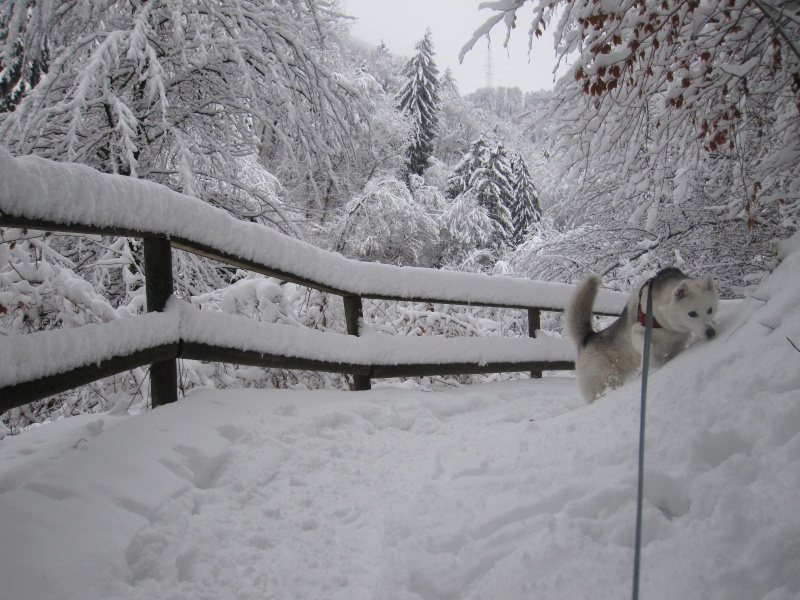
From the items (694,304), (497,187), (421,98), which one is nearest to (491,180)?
(497,187)

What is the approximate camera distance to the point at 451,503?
173cm

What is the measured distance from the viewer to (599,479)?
4.97 ft

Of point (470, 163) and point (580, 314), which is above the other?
point (470, 163)

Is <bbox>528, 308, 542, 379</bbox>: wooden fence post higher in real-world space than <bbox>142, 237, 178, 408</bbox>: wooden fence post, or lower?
lower

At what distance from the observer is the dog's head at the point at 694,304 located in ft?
8.32

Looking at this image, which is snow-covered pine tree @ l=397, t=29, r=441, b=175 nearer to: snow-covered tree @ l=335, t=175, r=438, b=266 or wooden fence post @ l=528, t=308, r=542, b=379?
snow-covered tree @ l=335, t=175, r=438, b=266

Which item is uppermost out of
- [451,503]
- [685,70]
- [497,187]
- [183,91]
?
[497,187]

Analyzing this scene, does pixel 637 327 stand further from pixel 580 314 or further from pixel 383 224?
pixel 383 224

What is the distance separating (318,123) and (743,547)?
18.4 ft

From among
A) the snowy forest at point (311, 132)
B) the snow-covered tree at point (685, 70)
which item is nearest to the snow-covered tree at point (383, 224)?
the snowy forest at point (311, 132)

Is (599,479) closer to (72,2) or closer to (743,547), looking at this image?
(743,547)

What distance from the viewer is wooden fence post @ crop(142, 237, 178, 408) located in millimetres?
2357

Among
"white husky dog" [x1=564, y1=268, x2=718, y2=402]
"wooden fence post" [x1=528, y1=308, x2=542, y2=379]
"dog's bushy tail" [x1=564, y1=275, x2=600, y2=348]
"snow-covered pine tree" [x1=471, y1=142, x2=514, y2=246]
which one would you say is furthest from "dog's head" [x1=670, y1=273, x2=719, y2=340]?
"snow-covered pine tree" [x1=471, y1=142, x2=514, y2=246]

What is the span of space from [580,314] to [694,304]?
926mm
